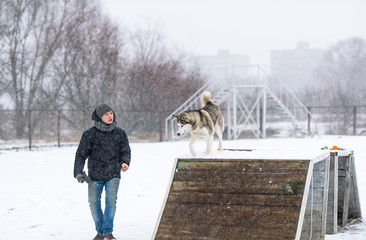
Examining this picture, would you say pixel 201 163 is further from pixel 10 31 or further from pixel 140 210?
pixel 10 31

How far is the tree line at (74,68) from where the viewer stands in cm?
2817

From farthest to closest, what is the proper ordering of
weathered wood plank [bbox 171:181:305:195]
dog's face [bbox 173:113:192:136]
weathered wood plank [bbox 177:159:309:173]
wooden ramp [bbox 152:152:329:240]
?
dog's face [bbox 173:113:192:136] < weathered wood plank [bbox 177:159:309:173] < weathered wood plank [bbox 171:181:305:195] < wooden ramp [bbox 152:152:329:240]

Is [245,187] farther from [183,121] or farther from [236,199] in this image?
[183,121]

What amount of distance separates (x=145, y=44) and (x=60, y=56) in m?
6.01

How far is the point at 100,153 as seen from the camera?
571 cm

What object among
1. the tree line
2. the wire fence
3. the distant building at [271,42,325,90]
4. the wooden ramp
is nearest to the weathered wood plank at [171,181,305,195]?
the wooden ramp

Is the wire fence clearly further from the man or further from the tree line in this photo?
the man

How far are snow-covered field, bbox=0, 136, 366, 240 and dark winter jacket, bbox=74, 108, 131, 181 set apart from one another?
96cm

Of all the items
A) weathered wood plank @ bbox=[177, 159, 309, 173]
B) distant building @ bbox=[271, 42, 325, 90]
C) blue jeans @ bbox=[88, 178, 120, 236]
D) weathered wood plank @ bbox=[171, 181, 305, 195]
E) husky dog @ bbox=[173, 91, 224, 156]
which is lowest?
blue jeans @ bbox=[88, 178, 120, 236]

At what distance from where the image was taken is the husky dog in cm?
568

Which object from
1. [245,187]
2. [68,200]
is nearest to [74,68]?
[68,200]

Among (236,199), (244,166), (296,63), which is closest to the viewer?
(236,199)

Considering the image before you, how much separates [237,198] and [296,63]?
164310 millimetres

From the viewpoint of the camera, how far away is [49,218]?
7414mm
